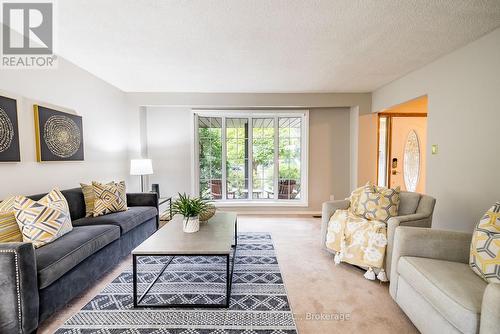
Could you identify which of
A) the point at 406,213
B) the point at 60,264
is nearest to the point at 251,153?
the point at 406,213

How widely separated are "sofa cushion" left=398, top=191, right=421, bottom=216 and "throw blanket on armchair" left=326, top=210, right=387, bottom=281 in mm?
351

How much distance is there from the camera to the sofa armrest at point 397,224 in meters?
2.05

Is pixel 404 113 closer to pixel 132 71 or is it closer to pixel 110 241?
pixel 132 71

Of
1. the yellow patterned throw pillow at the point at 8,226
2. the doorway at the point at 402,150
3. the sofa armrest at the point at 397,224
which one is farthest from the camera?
the doorway at the point at 402,150

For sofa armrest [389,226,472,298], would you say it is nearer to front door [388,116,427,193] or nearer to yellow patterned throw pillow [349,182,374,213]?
yellow patterned throw pillow [349,182,374,213]

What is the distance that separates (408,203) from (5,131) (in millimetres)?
4131

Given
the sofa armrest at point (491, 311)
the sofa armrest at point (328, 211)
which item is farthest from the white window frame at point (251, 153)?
the sofa armrest at point (491, 311)

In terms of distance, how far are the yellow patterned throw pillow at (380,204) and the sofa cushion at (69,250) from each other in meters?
2.73

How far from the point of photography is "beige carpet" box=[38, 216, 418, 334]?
163 centimetres

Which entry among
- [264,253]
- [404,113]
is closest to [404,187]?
[404,113]

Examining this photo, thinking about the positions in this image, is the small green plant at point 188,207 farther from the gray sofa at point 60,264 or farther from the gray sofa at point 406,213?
the gray sofa at point 406,213

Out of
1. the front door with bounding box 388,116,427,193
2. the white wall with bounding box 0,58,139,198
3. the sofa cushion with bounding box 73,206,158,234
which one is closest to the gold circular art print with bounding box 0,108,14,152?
the white wall with bounding box 0,58,139,198

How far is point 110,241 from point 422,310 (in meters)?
2.67

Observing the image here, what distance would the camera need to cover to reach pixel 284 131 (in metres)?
4.66
